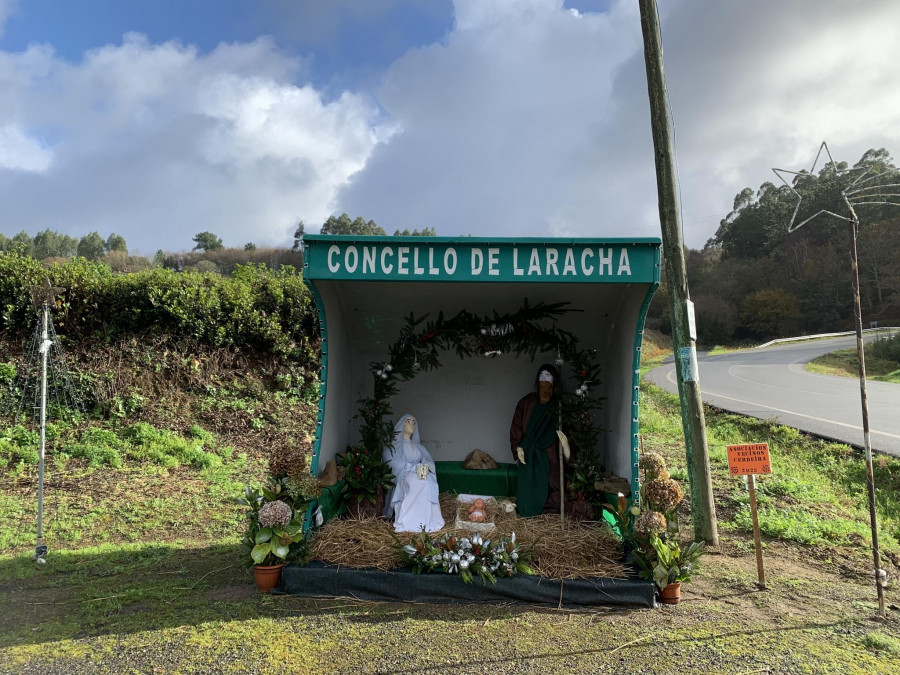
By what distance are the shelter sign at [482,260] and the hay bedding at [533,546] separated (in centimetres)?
210

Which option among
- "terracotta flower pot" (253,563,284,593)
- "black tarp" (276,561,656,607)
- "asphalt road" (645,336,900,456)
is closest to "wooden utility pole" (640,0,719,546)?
"black tarp" (276,561,656,607)

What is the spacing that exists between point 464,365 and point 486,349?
65 centimetres

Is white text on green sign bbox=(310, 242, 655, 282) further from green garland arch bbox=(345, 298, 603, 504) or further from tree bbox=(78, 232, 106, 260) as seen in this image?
tree bbox=(78, 232, 106, 260)

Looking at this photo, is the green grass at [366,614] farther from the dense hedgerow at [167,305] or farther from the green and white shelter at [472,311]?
the dense hedgerow at [167,305]

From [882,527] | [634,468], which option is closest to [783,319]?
[882,527]

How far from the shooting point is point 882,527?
621cm

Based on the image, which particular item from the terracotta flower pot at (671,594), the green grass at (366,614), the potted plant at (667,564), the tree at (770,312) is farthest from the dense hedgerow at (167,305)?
the tree at (770,312)

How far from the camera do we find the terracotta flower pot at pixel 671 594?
4219mm

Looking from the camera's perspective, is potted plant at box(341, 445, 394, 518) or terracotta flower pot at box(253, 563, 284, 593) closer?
terracotta flower pot at box(253, 563, 284, 593)

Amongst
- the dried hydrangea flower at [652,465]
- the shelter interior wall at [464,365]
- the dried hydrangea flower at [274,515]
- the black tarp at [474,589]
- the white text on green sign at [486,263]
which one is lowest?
the black tarp at [474,589]

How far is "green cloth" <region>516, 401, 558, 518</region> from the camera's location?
18.2 feet

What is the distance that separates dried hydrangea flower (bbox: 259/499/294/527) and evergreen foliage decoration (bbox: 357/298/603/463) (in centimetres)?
135

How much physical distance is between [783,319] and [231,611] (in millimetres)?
46804

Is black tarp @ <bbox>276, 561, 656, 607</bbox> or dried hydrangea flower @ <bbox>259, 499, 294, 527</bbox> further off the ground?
dried hydrangea flower @ <bbox>259, 499, 294, 527</bbox>
